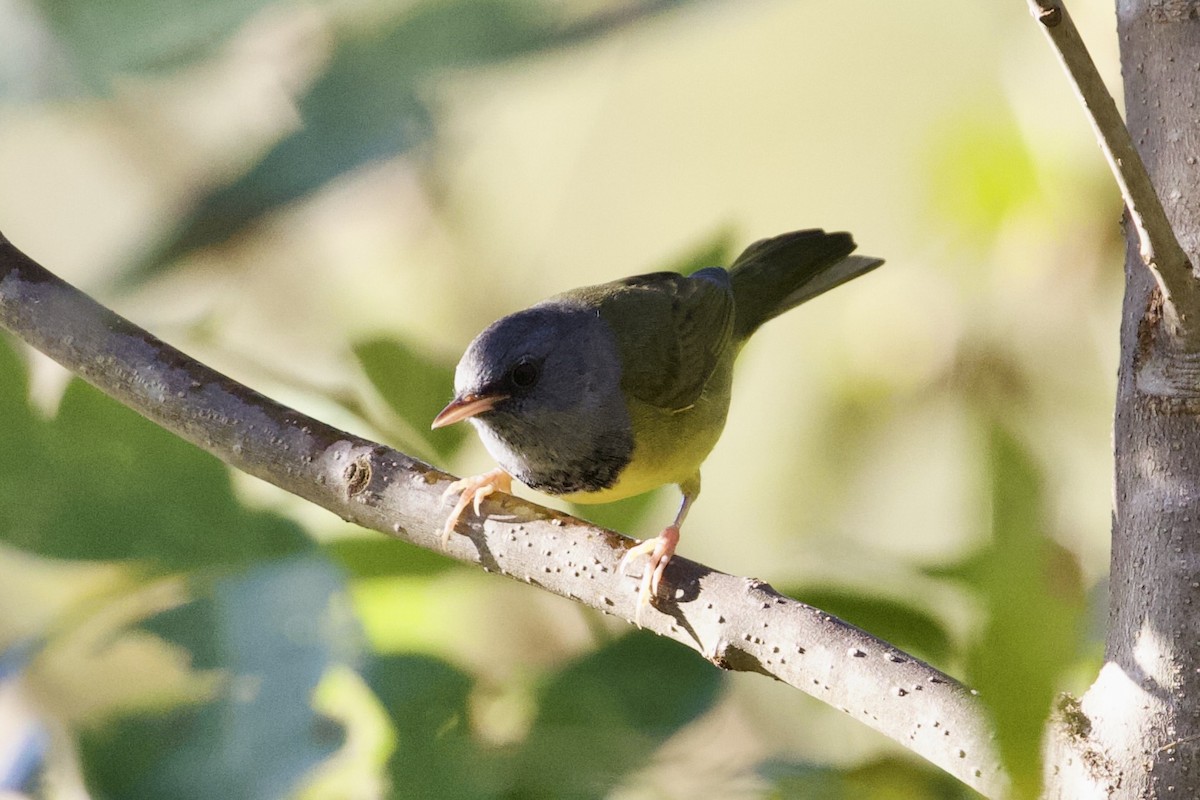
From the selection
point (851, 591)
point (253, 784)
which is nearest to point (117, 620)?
point (253, 784)

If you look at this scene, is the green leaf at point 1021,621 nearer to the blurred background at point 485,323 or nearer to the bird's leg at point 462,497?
the blurred background at point 485,323

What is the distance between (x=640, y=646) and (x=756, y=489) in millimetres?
690

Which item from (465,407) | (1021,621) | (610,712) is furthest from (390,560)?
(1021,621)

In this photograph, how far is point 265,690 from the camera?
41.0 inches

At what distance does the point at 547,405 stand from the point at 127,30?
70cm

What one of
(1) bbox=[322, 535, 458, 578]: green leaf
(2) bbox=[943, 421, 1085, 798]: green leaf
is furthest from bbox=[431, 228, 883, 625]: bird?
(2) bbox=[943, 421, 1085, 798]: green leaf

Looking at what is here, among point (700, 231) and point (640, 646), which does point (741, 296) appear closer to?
point (700, 231)

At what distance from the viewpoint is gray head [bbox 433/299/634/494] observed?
52.4 inches

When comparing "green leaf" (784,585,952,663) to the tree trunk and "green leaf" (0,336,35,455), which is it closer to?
the tree trunk

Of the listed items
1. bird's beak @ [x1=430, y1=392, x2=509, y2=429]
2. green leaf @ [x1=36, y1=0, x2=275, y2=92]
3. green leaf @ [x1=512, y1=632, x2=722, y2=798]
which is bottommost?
green leaf @ [x1=512, y1=632, x2=722, y2=798]

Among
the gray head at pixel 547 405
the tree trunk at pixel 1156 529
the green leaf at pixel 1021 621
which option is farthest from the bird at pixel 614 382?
the green leaf at pixel 1021 621

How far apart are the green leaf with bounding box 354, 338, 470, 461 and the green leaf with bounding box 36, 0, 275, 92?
46 cm

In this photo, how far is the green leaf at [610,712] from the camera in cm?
94

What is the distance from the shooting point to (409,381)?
133 centimetres
